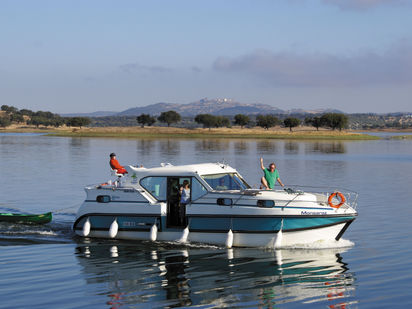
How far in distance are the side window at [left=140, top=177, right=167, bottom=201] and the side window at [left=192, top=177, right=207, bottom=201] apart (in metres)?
1.19

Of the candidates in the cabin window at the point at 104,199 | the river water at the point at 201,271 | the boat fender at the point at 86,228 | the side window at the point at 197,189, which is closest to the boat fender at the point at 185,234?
the river water at the point at 201,271

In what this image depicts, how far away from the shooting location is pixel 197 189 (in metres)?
19.5

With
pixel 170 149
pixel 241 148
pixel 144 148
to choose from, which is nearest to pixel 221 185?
pixel 170 149

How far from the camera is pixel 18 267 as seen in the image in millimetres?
17188

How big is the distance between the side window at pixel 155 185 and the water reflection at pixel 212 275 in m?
1.85

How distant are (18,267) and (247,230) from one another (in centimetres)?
756

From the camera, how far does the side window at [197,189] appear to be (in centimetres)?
1939

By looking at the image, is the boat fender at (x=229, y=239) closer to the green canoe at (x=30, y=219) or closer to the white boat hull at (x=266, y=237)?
the white boat hull at (x=266, y=237)

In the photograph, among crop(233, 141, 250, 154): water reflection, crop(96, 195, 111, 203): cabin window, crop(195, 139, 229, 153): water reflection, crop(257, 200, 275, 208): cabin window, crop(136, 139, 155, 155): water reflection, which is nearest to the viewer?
crop(257, 200, 275, 208): cabin window

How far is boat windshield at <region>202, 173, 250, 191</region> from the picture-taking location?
19.8m

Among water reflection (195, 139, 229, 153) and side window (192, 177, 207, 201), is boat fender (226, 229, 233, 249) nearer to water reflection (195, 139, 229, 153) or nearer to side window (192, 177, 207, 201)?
side window (192, 177, 207, 201)

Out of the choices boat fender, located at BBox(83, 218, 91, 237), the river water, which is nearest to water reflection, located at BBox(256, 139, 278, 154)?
the river water

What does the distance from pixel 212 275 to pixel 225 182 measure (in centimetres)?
458

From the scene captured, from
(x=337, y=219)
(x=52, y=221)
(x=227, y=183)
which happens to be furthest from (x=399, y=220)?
(x=52, y=221)
